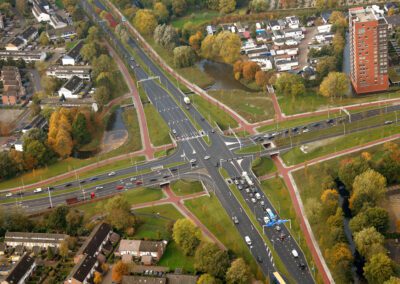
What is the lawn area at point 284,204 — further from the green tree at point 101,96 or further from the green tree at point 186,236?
the green tree at point 101,96

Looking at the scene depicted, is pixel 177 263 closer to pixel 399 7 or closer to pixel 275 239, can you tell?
pixel 275 239

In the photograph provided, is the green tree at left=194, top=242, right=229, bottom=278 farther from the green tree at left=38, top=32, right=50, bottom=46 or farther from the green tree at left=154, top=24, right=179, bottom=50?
the green tree at left=38, top=32, right=50, bottom=46

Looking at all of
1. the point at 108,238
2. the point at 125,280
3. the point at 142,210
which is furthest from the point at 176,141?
the point at 125,280

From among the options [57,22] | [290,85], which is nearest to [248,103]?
[290,85]

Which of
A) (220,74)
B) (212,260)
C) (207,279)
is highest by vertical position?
(212,260)

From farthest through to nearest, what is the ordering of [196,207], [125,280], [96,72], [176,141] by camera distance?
[96,72], [176,141], [196,207], [125,280]

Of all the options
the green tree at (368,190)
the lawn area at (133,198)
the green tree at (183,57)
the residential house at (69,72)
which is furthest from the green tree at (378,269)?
the residential house at (69,72)

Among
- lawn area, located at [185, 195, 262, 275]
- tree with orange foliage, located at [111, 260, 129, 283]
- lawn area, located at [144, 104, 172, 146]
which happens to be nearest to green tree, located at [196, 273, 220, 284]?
lawn area, located at [185, 195, 262, 275]

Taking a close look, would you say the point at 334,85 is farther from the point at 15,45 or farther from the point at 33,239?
the point at 15,45
